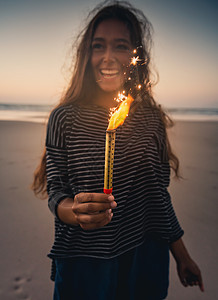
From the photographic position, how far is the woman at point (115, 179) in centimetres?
130

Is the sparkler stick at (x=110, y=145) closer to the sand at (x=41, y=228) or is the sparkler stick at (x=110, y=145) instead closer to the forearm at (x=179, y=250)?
the forearm at (x=179, y=250)

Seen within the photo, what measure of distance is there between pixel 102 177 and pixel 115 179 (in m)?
0.08

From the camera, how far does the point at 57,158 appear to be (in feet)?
4.33

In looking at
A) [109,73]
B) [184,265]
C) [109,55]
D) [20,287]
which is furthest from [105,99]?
[20,287]

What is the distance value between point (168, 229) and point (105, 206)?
829 millimetres

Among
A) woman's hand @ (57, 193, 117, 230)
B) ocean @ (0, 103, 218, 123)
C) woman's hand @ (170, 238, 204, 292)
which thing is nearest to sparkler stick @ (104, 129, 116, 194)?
woman's hand @ (57, 193, 117, 230)

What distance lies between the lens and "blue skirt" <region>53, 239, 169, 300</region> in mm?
1309

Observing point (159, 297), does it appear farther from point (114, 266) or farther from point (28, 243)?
point (28, 243)

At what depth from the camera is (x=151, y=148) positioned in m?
1.46

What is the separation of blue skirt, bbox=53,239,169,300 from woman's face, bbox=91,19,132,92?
3.69 feet

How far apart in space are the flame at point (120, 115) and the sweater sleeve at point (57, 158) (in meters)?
0.57

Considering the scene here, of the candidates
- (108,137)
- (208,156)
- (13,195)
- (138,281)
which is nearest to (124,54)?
(108,137)

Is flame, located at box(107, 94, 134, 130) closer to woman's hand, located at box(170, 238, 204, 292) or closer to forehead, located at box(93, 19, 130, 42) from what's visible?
forehead, located at box(93, 19, 130, 42)

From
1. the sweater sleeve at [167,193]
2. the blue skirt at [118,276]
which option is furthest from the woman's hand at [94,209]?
the sweater sleeve at [167,193]
